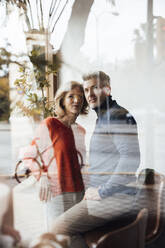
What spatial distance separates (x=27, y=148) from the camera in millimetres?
1376

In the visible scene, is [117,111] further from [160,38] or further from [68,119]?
[160,38]

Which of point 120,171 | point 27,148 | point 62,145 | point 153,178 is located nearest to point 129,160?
point 120,171

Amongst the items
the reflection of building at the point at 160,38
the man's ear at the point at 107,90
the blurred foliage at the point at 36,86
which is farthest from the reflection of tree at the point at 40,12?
the reflection of building at the point at 160,38

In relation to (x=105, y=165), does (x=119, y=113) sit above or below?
above

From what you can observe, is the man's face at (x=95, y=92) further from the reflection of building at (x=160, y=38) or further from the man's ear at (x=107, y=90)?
the reflection of building at (x=160, y=38)

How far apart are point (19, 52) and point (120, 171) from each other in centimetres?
90

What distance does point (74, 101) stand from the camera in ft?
4.73

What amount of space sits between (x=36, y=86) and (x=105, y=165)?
61 centimetres

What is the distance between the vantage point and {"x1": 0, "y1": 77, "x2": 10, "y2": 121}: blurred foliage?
4.24 feet

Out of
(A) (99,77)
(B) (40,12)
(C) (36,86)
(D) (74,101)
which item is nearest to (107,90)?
(A) (99,77)

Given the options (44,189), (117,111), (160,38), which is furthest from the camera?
(160,38)

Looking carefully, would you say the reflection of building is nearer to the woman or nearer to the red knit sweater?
the woman

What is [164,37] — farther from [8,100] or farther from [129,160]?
[8,100]

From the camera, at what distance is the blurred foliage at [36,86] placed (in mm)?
1389
